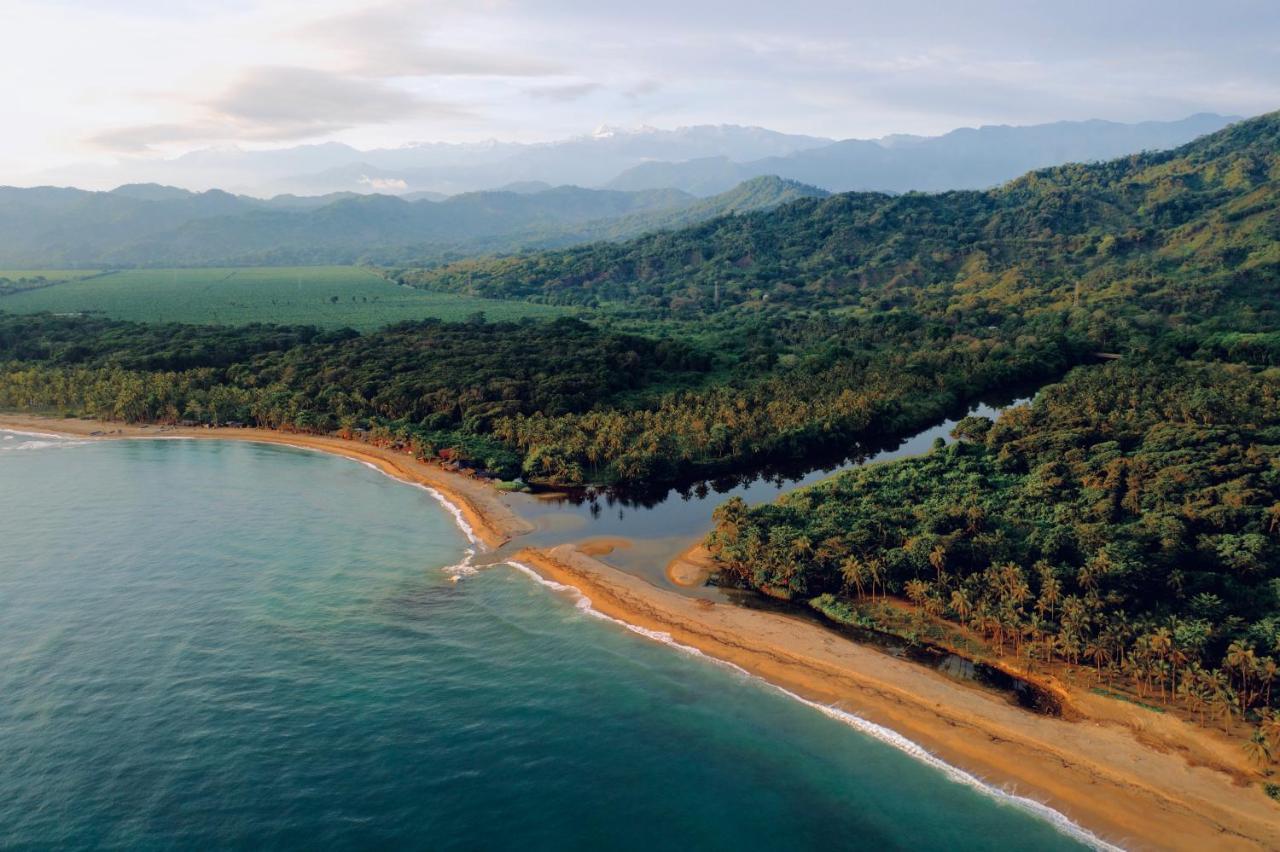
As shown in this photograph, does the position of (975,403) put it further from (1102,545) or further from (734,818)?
(734,818)

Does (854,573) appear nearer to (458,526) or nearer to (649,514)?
(649,514)

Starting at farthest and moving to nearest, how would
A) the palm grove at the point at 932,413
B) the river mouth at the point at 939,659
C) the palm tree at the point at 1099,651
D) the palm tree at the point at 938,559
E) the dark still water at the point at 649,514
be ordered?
the dark still water at the point at 649,514 → the palm tree at the point at 938,559 → the palm grove at the point at 932,413 → the palm tree at the point at 1099,651 → the river mouth at the point at 939,659

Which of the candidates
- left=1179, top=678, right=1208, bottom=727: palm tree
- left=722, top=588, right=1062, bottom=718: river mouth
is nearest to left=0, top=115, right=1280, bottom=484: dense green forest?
left=722, top=588, right=1062, bottom=718: river mouth

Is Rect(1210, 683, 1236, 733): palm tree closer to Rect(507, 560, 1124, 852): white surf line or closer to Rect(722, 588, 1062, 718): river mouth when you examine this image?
Rect(722, 588, 1062, 718): river mouth

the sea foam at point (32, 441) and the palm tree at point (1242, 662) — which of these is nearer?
the palm tree at point (1242, 662)

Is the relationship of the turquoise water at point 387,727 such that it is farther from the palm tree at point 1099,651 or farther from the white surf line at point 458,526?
the palm tree at point 1099,651

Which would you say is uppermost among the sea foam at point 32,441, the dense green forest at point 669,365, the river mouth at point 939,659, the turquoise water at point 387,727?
the dense green forest at point 669,365

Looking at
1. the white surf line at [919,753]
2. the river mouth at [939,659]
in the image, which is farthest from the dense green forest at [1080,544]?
the white surf line at [919,753]
